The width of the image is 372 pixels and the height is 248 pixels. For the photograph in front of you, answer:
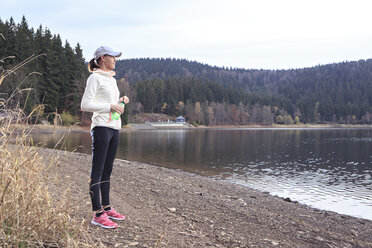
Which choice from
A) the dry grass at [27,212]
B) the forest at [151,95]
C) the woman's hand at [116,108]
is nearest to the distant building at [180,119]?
the forest at [151,95]

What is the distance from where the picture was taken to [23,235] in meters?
2.72

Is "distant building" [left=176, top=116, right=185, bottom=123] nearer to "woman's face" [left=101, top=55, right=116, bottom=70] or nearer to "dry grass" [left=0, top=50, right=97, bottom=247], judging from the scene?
"woman's face" [left=101, top=55, right=116, bottom=70]

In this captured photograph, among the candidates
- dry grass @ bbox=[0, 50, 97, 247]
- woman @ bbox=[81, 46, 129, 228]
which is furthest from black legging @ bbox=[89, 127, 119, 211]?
dry grass @ bbox=[0, 50, 97, 247]

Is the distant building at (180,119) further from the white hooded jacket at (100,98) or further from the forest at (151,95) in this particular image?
the white hooded jacket at (100,98)

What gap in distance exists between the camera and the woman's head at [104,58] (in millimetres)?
3896

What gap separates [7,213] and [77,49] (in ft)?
212

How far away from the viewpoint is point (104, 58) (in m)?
3.92

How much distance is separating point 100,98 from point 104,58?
1.77ft

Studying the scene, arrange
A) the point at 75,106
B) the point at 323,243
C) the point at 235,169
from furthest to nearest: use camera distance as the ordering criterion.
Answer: the point at 75,106 < the point at 235,169 < the point at 323,243

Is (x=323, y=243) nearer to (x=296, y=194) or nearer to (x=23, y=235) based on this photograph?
(x=23, y=235)

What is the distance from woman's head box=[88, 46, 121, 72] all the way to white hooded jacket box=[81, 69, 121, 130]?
0.10 m

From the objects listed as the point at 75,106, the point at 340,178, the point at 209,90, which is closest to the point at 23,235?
the point at 340,178

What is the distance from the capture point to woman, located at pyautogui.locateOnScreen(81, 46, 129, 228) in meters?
3.75

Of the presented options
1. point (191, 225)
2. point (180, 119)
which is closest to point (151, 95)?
point (180, 119)
